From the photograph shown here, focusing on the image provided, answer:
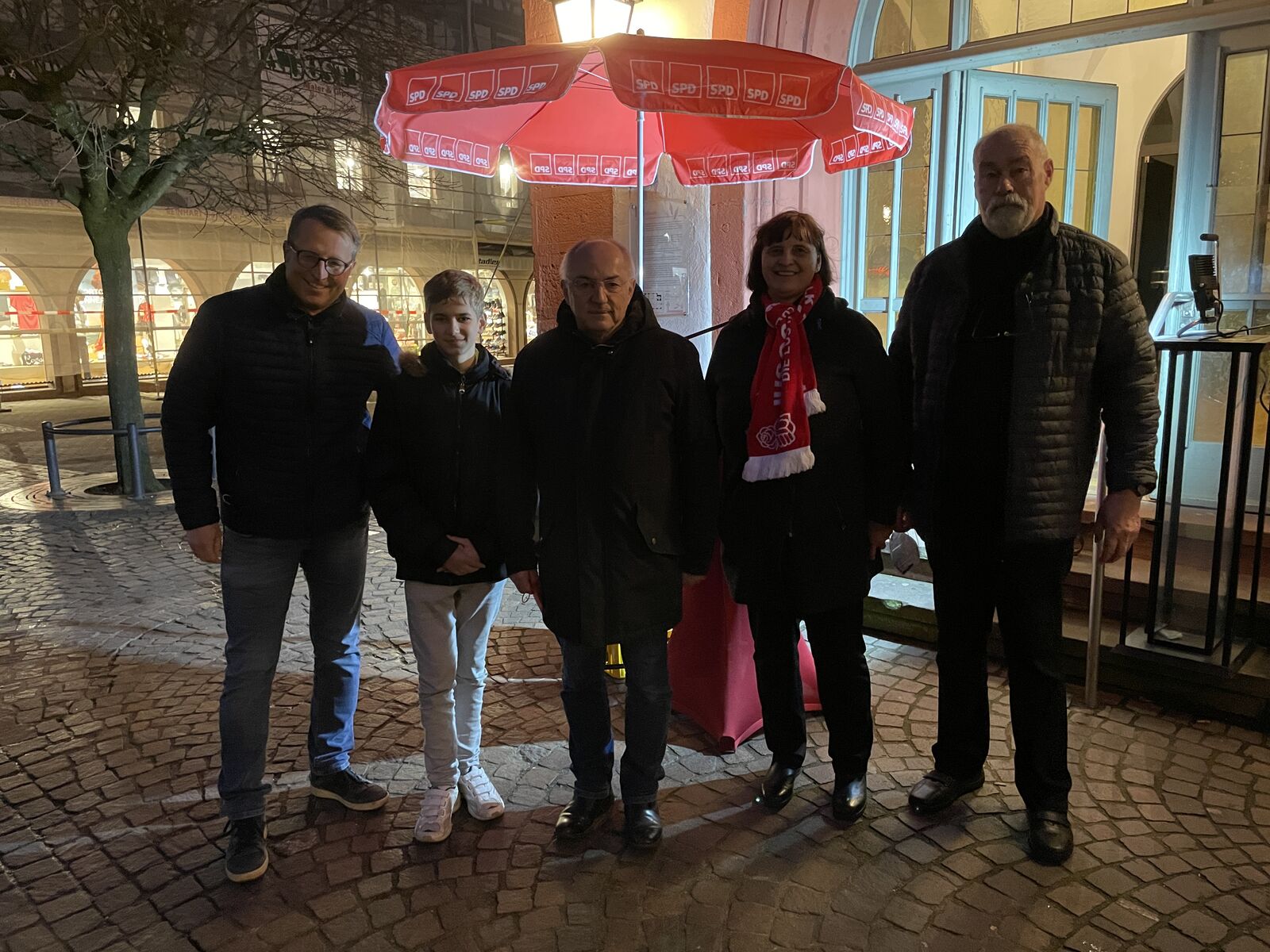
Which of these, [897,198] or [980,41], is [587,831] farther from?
[980,41]

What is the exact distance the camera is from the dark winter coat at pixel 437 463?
278cm

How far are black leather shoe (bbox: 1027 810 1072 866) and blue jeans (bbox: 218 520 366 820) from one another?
235 cm

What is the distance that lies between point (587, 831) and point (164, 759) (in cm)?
184

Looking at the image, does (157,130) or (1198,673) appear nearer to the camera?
(1198,673)

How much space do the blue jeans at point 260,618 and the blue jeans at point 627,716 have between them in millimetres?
800

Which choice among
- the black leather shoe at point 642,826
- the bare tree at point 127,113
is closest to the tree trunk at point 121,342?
the bare tree at point 127,113

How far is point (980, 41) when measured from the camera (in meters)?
5.06

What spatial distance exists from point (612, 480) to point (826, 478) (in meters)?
0.69

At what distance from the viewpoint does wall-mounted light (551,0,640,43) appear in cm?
431

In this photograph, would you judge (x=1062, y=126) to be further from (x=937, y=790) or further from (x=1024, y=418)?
(x=937, y=790)

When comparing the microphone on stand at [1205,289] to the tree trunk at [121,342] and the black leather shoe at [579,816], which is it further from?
the tree trunk at [121,342]

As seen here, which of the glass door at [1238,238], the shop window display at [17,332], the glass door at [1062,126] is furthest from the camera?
the shop window display at [17,332]

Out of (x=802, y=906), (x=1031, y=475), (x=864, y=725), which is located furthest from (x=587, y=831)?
(x=1031, y=475)

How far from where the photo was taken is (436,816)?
2982 mm
